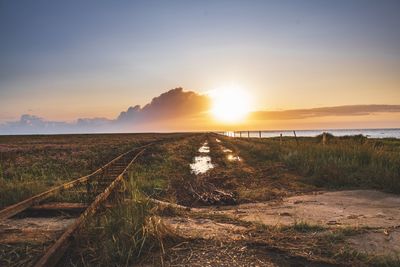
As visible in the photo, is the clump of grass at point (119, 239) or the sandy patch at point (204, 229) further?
the sandy patch at point (204, 229)

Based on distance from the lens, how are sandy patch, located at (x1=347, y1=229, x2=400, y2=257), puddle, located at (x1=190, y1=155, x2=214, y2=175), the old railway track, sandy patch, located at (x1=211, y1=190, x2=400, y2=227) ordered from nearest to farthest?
the old railway track < sandy patch, located at (x1=347, y1=229, x2=400, y2=257) < sandy patch, located at (x1=211, y1=190, x2=400, y2=227) < puddle, located at (x1=190, y1=155, x2=214, y2=175)

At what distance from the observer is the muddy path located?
416cm

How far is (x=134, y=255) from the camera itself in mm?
4191

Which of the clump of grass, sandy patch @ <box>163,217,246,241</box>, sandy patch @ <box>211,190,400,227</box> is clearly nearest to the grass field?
the clump of grass

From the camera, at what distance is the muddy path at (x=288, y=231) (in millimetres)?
4164

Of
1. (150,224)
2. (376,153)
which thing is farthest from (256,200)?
(376,153)

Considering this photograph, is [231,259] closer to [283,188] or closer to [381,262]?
[381,262]

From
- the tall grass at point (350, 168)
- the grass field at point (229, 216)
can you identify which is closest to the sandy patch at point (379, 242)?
the grass field at point (229, 216)

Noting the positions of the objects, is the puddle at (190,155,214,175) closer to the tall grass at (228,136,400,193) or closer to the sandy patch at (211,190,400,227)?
the tall grass at (228,136,400,193)

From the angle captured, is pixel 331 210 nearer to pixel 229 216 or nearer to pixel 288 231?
A: pixel 229 216

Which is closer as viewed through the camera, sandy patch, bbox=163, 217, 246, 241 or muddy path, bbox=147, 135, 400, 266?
muddy path, bbox=147, 135, 400, 266

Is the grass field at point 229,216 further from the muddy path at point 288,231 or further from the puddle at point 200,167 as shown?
the puddle at point 200,167

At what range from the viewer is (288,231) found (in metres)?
5.31

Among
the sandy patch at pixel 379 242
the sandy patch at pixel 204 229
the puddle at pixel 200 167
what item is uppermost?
the sandy patch at pixel 204 229
